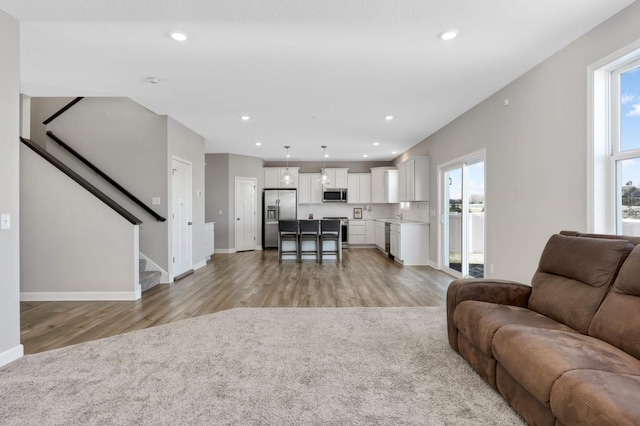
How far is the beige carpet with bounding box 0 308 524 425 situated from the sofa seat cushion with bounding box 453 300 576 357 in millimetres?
306

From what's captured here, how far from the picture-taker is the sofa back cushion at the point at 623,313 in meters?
1.67

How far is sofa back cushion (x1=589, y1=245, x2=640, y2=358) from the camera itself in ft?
5.49

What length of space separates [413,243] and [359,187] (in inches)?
143

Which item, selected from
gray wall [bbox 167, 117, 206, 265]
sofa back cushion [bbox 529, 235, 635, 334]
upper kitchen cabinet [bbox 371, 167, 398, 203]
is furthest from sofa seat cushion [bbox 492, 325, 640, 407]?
upper kitchen cabinet [bbox 371, 167, 398, 203]

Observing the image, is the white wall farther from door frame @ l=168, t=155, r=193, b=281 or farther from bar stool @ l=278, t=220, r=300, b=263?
bar stool @ l=278, t=220, r=300, b=263

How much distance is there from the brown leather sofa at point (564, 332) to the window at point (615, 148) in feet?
1.76

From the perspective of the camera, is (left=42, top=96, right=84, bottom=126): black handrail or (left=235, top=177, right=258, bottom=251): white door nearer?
(left=42, top=96, right=84, bottom=126): black handrail

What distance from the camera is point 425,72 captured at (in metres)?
3.60

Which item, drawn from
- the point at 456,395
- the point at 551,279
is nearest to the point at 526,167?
the point at 551,279

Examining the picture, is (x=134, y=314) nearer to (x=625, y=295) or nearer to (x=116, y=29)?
(x=116, y=29)

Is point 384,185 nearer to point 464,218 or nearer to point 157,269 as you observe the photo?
point 464,218

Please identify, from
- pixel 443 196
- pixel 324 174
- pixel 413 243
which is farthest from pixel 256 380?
pixel 324 174

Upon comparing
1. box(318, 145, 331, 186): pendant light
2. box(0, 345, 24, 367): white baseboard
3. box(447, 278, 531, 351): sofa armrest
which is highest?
box(318, 145, 331, 186): pendant light

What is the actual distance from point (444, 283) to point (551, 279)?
2.83 metres
